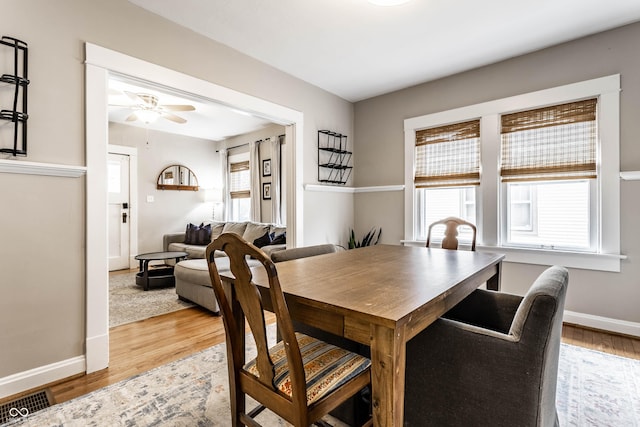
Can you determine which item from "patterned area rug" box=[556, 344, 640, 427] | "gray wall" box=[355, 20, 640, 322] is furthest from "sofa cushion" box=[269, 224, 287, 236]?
"patterned area rug" box=[556, 344, 640, 427]

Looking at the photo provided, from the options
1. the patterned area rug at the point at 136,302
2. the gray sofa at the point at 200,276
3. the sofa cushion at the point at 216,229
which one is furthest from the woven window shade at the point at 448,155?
the sofa cushion at the point at 216,229

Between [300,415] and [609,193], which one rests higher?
[609,193]

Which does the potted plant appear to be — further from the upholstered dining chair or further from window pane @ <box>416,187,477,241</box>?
the upholstered dining chair

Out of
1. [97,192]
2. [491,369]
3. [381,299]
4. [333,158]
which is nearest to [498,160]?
[333,158]

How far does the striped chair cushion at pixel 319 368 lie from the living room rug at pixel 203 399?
568 millimetres

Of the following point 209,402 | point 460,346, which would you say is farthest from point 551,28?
point 209,402

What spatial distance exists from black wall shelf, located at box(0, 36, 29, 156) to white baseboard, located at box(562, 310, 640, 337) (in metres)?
4.42

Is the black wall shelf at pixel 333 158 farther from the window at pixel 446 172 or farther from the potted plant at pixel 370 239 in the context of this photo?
the window at pixel 446 172

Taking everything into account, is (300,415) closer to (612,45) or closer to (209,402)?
(209,402)

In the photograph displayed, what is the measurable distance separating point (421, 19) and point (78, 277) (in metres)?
3.17

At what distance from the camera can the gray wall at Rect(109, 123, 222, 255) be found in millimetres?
5652

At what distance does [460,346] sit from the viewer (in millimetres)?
1143

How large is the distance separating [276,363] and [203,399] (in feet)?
2.92

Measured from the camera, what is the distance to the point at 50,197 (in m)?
1.93
